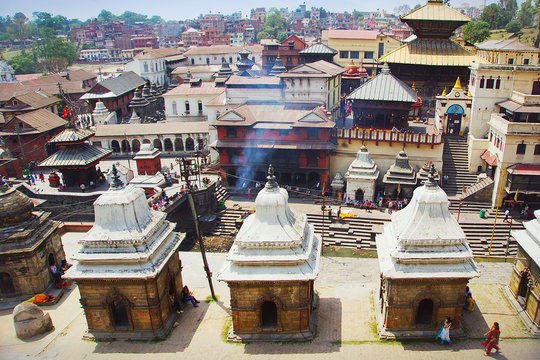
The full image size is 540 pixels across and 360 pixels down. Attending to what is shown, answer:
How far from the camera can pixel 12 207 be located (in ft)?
58.5

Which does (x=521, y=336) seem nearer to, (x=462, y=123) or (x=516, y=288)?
(x=516, y=288)

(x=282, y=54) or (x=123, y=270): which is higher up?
(x=282, y=54)

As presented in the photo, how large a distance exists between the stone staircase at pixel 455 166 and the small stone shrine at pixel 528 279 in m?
15.3

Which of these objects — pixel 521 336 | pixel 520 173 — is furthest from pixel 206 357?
pixel 520 173

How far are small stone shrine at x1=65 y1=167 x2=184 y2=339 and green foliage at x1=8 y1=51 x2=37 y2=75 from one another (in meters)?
96.1

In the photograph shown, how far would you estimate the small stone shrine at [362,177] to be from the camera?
3167 centimetres

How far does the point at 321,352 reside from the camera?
14305mm

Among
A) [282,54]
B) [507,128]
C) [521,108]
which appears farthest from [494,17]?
[507,128]

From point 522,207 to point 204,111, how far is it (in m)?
35.7

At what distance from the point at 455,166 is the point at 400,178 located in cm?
593

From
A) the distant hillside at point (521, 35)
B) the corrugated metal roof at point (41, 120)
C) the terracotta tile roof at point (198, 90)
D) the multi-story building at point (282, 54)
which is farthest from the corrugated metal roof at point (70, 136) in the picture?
the distant hillside at point (521, 35)

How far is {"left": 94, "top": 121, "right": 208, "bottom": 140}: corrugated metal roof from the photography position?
4369cm

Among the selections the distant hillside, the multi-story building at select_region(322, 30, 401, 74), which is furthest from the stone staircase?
the distant hillside

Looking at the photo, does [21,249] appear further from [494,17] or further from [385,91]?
[494,17]
